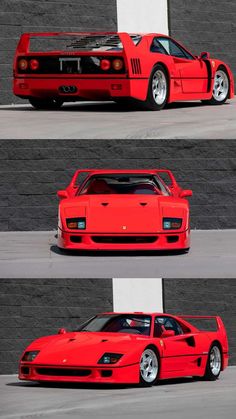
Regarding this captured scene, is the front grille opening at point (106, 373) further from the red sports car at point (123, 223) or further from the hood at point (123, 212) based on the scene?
the hood at point (123, 212)

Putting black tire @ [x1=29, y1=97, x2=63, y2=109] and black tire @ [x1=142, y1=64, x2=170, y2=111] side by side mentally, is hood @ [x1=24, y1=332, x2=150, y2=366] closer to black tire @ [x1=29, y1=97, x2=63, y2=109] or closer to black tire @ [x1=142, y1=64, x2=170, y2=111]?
black tire @ [x1=142, y1=64, x2=170, y2=111]

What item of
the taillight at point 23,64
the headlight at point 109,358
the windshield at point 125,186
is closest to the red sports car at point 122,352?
the headlight at point 109,358

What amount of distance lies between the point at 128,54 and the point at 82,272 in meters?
5.63

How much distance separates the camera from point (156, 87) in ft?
58.6

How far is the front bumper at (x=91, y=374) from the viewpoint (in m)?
11.9

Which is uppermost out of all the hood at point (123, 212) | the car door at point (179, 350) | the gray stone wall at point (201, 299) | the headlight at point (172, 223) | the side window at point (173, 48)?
the side window at point (173, 48)

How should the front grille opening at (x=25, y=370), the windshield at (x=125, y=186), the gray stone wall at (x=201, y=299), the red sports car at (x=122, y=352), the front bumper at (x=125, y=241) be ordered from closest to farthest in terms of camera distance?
the red sports car at (x=122, y=352)
the front grille opening at (x=25, y=370)
the front bumper at (x=125, y=241)
the windshield at (x=125, y=186)
the gray stone wall at (x=201, y=299)

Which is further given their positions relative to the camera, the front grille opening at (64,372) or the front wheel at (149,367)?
the front wheel at (149,367)

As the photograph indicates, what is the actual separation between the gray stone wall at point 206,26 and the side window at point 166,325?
1132 cm

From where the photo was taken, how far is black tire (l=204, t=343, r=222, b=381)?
46.8 feet

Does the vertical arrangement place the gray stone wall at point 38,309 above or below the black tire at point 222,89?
below

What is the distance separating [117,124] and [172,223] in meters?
3.59

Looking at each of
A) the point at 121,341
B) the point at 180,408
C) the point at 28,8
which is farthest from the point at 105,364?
the point at 28,8

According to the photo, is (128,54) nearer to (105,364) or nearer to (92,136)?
(92,136)
